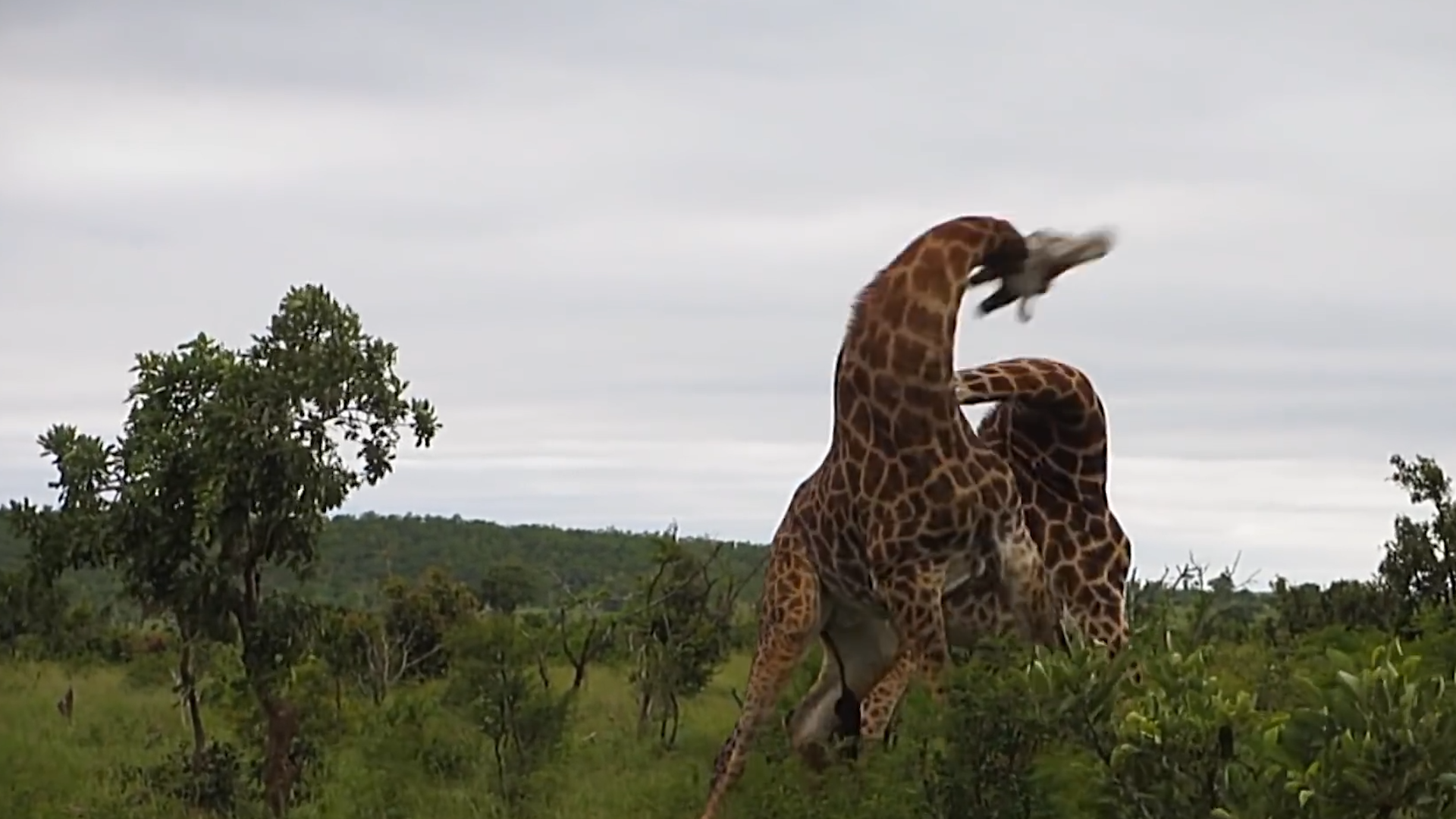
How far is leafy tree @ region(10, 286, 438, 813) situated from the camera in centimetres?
826

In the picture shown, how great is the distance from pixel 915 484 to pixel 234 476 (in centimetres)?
360

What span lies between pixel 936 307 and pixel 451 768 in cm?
407

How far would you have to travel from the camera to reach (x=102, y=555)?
28.1 ft

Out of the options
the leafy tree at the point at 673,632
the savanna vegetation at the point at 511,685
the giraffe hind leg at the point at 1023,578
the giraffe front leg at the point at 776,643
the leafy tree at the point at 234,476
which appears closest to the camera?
the savanna vegetation at the point at 511,685

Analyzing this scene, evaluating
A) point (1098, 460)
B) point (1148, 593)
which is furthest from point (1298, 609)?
point (1098, 460)

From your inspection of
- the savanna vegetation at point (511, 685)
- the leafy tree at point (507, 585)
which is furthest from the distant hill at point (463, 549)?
the savanna vegetation at point (511, 685)

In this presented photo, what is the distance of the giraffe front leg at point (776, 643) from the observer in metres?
6.34

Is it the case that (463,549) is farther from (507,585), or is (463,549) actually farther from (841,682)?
(841,682)

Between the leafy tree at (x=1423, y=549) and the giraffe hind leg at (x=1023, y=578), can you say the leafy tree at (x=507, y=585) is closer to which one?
the leafy tree at (x=1423, y=549)

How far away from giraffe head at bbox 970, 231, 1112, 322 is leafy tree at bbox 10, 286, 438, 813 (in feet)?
11.0

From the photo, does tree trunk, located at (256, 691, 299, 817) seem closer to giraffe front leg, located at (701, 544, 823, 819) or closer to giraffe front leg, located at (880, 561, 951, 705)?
giraffe front leg, located at (701, 544, 823, 819)

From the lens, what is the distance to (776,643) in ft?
20.9

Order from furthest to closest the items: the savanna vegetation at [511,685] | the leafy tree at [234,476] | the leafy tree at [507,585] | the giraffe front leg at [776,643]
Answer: the leafy tree at [507,585]
the leafy tree at [234,476]
the giraffe front leg at [776,643]
the savanna vegetation at [511,685]

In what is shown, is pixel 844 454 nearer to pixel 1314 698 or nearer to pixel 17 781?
pixel 1314 698
